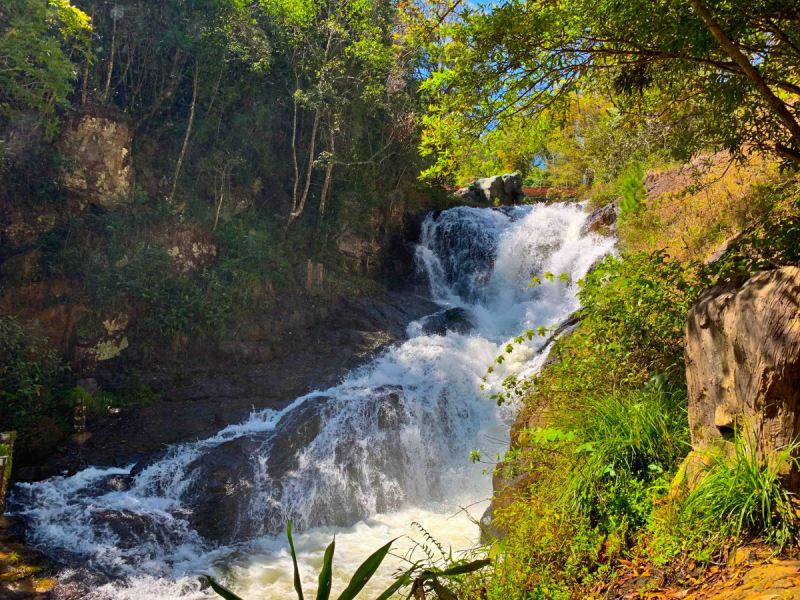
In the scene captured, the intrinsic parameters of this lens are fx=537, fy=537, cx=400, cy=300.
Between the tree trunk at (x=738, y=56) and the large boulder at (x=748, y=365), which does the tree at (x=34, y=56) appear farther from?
the large boulder at (x=748, y=365)

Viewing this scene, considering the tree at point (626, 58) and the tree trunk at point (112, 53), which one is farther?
the tree trunk at point (112, 53)

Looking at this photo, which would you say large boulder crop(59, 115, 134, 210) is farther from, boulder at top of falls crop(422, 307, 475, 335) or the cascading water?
boulder at top of falls crop(422, 307, 475, 335)

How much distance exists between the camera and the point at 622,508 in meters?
3.37

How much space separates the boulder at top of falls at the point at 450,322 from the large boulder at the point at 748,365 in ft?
32.3

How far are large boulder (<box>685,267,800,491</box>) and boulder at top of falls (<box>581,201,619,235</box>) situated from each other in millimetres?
9958

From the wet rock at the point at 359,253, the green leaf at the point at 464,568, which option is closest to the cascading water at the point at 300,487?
the wet rock at the point at 359,253

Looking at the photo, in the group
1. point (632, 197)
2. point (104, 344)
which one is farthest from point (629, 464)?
point (104, 344)

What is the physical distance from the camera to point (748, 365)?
2984 mm

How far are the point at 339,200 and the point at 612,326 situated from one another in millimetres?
12738

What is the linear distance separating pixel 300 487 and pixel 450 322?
6.41 meters

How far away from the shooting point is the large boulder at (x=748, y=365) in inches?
110

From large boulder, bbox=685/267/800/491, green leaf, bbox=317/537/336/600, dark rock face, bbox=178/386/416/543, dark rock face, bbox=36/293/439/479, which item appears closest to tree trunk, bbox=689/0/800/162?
large boulder, bbox=685/267/800/491

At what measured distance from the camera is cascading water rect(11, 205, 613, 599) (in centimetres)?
676

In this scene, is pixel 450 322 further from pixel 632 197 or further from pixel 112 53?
pixel 112 53
